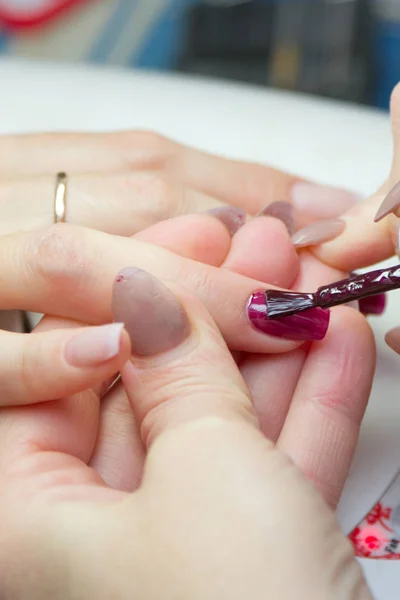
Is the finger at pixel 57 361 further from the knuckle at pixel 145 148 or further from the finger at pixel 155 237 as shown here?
the knuckle at pixel 145 148

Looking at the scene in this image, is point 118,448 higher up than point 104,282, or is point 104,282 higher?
point 104,282

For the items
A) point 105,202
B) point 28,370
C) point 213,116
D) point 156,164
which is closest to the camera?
point 28,370

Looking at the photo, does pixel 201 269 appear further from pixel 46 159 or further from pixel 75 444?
pixel 46 159

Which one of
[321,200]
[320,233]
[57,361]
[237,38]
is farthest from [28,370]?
[237,38]

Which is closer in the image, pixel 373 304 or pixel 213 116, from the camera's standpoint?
pixel 373 304

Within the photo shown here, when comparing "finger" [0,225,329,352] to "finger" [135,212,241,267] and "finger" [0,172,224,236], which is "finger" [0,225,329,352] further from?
"finger" [0,172,224,236]

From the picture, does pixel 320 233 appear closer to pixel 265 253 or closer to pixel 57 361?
pixel 265 253
